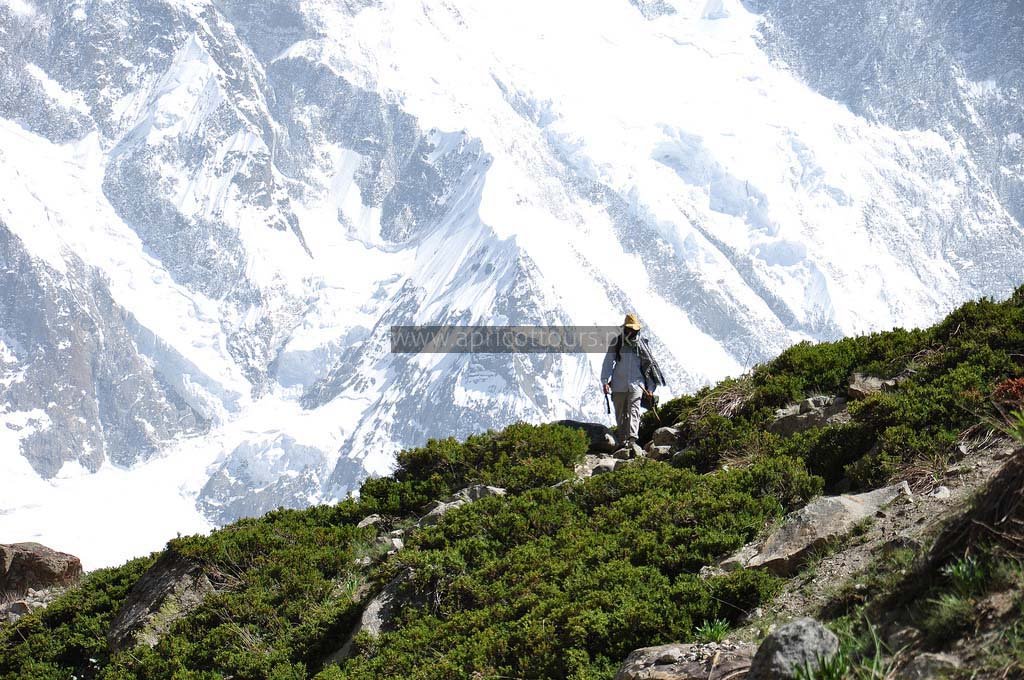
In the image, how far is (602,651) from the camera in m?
8.14

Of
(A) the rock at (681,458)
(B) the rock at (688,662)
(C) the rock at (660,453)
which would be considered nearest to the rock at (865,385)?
(A) the rock at (681,458)

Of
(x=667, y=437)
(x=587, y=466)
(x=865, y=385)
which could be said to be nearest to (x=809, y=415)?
(x=865, y=385)

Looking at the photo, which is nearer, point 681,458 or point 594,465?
point 681,458

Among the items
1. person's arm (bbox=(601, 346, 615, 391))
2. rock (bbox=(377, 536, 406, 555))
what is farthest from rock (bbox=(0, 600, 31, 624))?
person's arm (bbox=(601, 346, 615, 391))

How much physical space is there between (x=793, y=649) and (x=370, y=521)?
9.07 metres

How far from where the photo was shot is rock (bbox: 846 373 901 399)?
12.1 m

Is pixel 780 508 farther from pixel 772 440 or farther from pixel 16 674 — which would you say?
pixel 16 674

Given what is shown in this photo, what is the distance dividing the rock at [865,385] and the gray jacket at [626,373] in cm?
429

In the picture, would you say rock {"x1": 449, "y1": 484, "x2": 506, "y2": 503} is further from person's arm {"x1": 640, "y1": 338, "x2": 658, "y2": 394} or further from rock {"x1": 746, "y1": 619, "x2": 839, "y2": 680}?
rock {"x1": 746, "y1": 619, "x2": 839, "y2": 680}

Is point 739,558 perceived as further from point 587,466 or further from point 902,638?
point 587,466

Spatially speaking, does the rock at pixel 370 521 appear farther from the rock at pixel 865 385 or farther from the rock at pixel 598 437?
the rock at pixel 865 385

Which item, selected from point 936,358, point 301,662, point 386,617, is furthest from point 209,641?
point 936,358

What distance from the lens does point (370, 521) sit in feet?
46.2

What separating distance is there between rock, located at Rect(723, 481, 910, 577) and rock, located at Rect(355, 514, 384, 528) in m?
6.48
